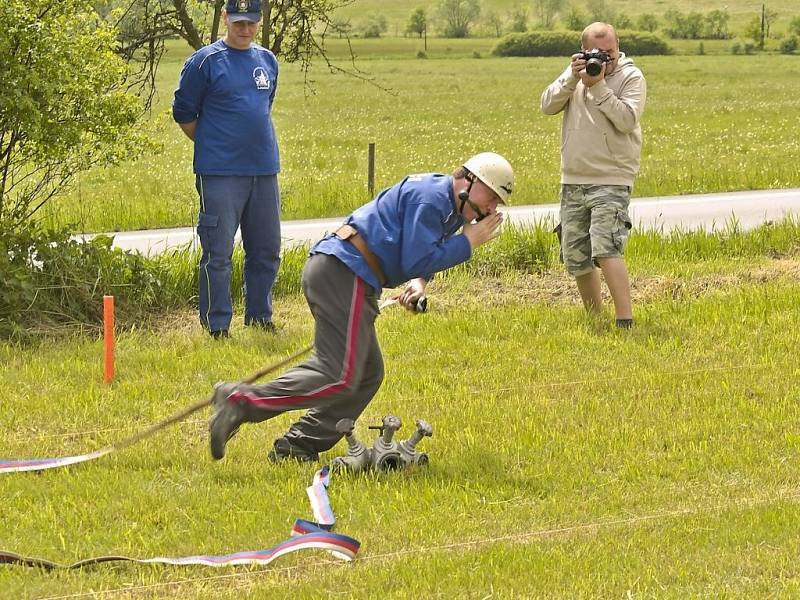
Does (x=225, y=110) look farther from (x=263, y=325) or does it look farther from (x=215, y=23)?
(x=215, y=23)

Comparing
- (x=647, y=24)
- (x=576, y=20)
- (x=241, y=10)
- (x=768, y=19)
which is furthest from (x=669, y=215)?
(x=576, y=20)

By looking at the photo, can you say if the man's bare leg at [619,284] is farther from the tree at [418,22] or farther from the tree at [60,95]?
the tree at [418,22]

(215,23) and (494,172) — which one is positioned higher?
(215,23)

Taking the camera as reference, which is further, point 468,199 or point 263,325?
point 263,325

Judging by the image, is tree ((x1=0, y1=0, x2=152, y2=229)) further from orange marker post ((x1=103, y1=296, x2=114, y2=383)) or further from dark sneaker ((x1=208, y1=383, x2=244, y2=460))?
dark sneaker ((x1=208, y1=383, x2=244, y2=460))

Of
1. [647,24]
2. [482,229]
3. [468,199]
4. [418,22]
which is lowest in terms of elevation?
[647,24]

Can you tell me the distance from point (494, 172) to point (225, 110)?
10.7 ft

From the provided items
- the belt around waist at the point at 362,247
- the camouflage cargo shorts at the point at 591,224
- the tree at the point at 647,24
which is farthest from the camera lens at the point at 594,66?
the tree at the point at 647,24

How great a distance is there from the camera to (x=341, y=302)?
20.3 feet

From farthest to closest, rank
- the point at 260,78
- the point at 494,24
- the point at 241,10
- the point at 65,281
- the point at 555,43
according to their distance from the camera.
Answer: the point at 494,24, the point at 555,43, the point at 65,281, the point at 260,78, the point at 241,10

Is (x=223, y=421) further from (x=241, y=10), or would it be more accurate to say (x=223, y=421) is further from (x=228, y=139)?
(x=241, y=10)

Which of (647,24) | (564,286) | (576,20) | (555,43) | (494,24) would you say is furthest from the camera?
(494,24)

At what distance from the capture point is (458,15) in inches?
4897

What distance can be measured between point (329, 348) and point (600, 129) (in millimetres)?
3537
